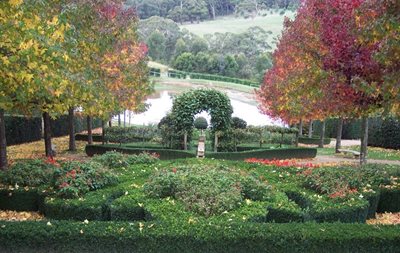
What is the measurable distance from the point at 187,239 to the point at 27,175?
478 centimetres

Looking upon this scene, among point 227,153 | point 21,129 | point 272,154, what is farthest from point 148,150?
point 21,129

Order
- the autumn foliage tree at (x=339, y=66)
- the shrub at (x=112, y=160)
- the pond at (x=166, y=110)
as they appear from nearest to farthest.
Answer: the shrub at (x=112, y=160), the autumn foliage tree at (x=339, y=66), the pond at (x=166, y=110)

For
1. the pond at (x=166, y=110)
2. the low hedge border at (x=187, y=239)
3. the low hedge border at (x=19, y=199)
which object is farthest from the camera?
the pond at (x=166, y=110)

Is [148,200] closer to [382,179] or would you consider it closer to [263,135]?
[382,179]

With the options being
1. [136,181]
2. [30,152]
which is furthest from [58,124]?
[136,181]

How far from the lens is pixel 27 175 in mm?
9109

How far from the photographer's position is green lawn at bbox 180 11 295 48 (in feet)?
393

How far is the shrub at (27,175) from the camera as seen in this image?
351 inches

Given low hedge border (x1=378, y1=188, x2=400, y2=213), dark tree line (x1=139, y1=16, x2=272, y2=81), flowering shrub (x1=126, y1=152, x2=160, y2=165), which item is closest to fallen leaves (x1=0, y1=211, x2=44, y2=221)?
flowering shrub (x1=126, y1=152, x2=160, y2=165)

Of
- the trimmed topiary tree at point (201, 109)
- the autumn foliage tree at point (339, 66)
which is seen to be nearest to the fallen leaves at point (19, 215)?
the autumn foliage tree at point (339, 66)

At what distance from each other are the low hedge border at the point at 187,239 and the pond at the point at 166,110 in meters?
32.1

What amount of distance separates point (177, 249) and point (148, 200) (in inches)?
73.8

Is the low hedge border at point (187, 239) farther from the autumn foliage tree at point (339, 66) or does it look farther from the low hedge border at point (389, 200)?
the autumn foliage tree at point (339, 66)

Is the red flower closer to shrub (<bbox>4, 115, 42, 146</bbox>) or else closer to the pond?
shrub (<bbox>4, 115, 42, 146</bbox>)
